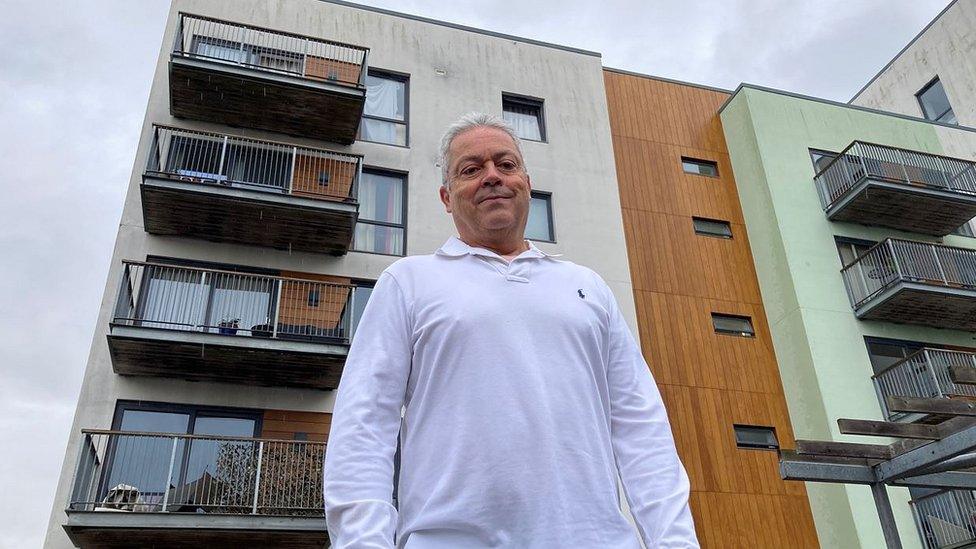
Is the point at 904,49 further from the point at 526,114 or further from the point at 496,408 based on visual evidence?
the point at 496,408

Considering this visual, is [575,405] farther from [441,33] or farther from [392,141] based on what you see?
[441,33]

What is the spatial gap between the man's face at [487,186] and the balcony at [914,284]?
17020mm

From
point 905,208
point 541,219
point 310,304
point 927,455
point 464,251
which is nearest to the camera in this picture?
point 464,251

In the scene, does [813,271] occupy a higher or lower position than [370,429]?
higher

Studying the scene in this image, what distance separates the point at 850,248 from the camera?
1941cm

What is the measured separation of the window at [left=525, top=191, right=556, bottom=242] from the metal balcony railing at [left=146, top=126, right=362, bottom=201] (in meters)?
4.23

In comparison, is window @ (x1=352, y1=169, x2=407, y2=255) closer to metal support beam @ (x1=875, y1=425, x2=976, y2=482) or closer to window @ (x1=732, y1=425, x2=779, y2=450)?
window @ (x1=732, y1=425, x2=779, y2=450)

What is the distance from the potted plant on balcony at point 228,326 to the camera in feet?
45.6

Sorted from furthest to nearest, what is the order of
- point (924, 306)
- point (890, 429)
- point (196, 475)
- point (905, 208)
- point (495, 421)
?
point (905, 208), point (924, 306), point (196, 475), point (890, 429), point (495, 421)

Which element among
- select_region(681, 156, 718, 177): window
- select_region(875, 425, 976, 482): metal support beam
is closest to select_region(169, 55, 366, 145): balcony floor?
select_region(681, 156, 718, 177): window

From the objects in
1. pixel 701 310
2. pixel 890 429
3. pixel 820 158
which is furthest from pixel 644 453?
pixel 820 158

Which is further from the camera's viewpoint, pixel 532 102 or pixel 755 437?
pixel 532 102

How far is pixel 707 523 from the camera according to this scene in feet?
50.3

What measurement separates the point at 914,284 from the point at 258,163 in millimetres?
14171
